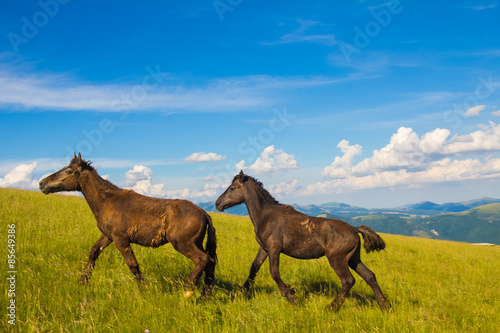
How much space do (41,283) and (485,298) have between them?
10884mm

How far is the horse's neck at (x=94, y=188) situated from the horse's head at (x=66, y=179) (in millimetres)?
154

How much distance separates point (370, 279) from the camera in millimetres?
7258

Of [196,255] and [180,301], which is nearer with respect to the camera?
[180,301]

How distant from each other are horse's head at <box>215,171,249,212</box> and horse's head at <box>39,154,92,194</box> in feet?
11.5

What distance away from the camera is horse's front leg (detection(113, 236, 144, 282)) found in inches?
280

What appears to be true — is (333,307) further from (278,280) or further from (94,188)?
(94,188)

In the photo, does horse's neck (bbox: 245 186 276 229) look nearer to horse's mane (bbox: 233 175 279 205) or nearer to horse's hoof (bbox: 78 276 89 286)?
horse's mane (bbox: 233 175 279 205)

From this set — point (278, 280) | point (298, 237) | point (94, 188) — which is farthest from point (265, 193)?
point (94, 188)

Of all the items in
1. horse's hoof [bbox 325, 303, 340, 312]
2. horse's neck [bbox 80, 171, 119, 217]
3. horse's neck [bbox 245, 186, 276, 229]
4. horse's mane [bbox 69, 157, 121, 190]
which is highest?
horse's mane [bbox 69, 157, 121, 190]

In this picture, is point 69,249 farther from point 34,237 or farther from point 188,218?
point 188,218

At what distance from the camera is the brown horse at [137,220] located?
6934 millimetres

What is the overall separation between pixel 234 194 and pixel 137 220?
2.39 meters

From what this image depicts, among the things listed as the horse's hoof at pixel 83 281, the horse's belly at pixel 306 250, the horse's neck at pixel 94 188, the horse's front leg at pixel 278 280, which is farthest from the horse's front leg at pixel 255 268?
the horse's neck at pixel 94 188

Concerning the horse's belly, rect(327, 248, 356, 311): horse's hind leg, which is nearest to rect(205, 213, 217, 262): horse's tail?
the horse's belly
